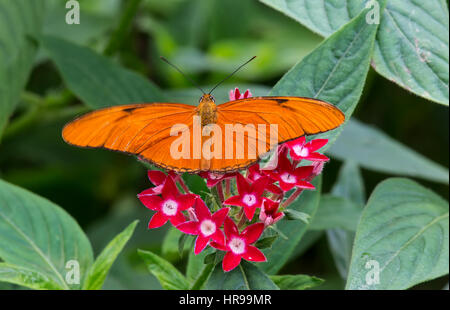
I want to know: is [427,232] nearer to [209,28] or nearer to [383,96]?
[383,96]

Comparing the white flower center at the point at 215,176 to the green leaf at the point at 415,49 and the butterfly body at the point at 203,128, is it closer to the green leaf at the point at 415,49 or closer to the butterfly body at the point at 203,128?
the butterfly body at the point at 203,128

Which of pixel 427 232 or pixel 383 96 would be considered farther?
pixel 383 96

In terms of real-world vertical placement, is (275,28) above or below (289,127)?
above

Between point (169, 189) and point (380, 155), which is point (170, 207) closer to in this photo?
point (169, 189)

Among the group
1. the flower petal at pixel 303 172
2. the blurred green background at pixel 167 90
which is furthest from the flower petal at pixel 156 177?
the blurred green background at pixel 167 90

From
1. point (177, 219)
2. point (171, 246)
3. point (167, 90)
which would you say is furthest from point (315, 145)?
point (167, 90)
